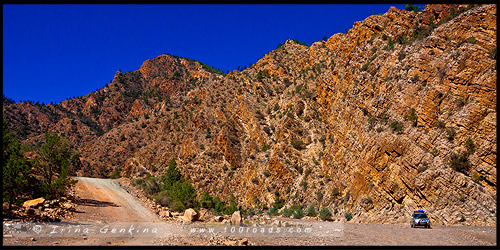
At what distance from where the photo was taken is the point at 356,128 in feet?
111

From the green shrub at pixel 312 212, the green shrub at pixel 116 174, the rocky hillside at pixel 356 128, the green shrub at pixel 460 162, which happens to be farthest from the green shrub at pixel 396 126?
the green shrub at pixel 116 174

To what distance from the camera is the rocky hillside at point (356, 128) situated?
22.8 m

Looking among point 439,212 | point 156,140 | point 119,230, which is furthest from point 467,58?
point 156,140

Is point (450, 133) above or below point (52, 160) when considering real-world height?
above

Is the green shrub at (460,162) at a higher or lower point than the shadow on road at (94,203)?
higher

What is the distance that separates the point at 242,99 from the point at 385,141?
3548 cm

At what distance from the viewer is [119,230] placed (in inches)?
478

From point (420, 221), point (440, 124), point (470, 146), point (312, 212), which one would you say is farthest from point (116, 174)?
point (470, 146)

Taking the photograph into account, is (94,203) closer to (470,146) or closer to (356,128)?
(356,128)

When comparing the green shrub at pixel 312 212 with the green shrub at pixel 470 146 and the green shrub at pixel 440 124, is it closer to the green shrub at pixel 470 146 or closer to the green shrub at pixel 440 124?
the green shrub at pixel 440 124

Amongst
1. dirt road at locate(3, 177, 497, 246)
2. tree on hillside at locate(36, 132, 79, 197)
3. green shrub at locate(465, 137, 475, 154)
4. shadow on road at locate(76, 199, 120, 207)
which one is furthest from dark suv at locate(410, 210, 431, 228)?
tree on hillside at locate(36, 132, 79, 197)

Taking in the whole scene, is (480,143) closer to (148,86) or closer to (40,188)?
(40,188)

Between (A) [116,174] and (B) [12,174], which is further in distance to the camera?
(A) [116,174]

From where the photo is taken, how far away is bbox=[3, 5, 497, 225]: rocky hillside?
22787 millimetres
